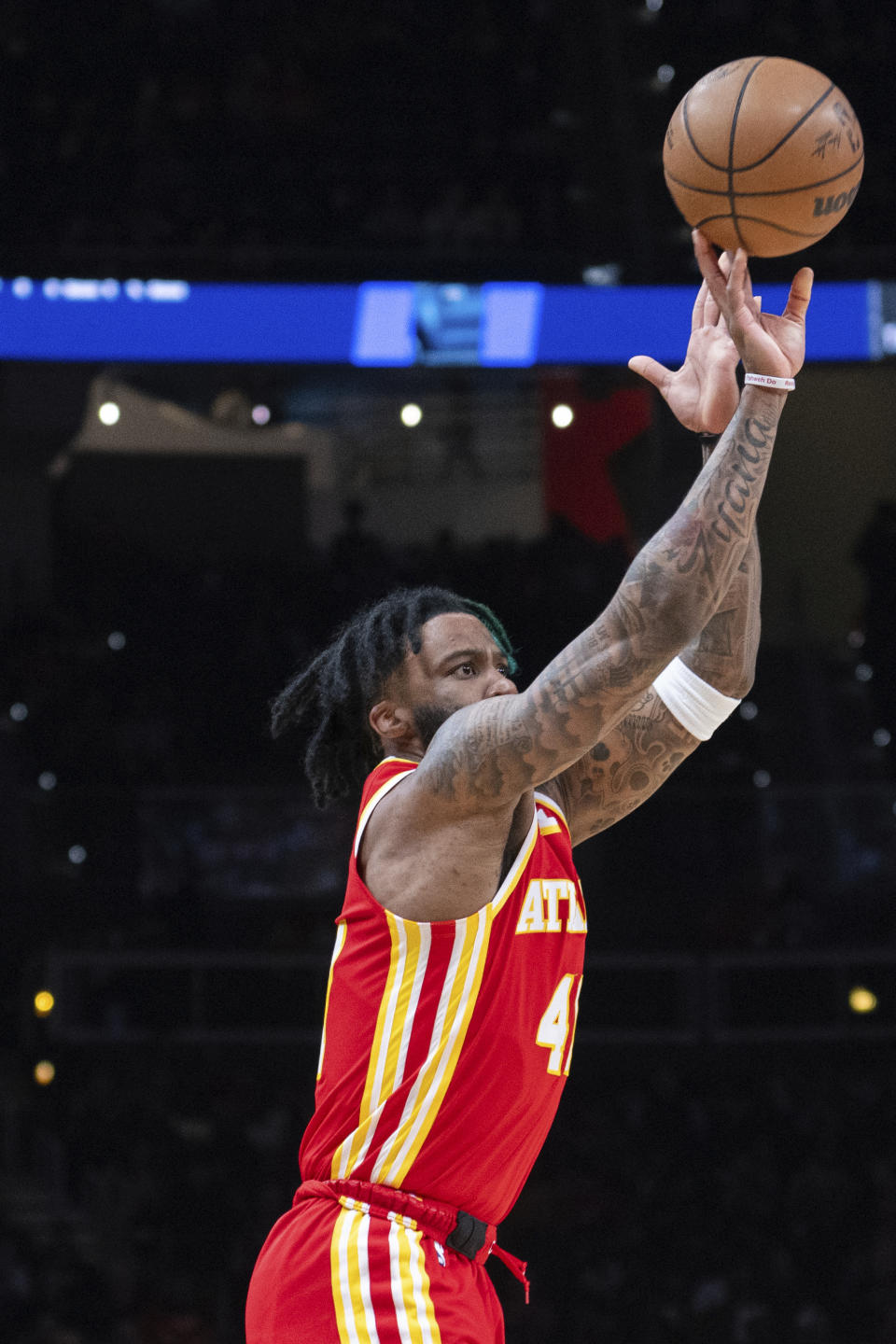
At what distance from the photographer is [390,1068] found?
2.48 m

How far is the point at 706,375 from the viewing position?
256 centimetres

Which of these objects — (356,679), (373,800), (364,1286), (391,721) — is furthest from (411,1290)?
(356,679)

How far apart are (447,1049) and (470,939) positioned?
19 centimetres

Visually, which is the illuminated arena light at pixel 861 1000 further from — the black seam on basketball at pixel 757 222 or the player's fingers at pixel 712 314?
the player's fingers at pixel 712 314

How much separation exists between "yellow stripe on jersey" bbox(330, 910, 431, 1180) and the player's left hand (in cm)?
98

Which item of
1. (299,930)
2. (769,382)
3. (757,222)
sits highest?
(757,222)

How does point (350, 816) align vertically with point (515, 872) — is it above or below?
below

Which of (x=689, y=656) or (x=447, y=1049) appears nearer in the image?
(x=447, y=1049)

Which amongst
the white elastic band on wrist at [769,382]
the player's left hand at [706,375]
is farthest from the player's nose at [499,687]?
the white elastic band on wrist at [769,382]

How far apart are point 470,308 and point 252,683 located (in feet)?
8.20

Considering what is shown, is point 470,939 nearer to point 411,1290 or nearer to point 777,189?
point 411,1290

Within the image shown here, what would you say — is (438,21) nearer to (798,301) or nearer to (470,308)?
(470,308)

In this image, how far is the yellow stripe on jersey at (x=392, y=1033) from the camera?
2.47m

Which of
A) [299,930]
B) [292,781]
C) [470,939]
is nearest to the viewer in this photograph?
[470,939]
